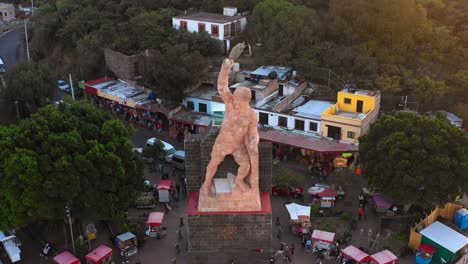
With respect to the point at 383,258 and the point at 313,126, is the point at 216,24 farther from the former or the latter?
the point at 383,258

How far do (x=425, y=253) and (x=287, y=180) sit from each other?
9036mm

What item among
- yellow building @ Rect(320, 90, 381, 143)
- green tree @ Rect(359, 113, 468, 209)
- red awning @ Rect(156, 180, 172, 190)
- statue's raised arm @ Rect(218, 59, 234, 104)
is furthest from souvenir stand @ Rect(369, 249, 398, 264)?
red awning @ Rect(156, 180, 172, 190)

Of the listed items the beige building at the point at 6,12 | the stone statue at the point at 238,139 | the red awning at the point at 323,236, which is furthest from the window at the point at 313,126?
the beige building at the point at 6,12

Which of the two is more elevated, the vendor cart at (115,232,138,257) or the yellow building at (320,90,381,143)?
the yellow building at (320,90,381,143)

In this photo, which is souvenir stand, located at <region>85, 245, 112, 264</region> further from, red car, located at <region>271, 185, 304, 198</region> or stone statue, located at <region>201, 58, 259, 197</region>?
red car, located at <region>271, 185, 304, 198</region>

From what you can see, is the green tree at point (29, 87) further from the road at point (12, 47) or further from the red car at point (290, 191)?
the road at point (12, 47)

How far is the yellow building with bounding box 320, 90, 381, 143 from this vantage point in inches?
1323

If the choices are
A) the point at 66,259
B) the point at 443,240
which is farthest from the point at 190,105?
the point at 443,240

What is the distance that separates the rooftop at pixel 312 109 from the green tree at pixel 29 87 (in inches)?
813

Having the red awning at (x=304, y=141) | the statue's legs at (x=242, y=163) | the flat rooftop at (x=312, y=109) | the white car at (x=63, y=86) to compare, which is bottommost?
the white car at (x=63, y=86)

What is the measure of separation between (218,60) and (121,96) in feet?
30.6

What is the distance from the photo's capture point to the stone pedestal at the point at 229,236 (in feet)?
60.5

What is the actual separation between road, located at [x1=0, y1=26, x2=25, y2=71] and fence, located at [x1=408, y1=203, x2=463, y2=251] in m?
52.9

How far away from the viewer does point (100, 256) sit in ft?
79.3
